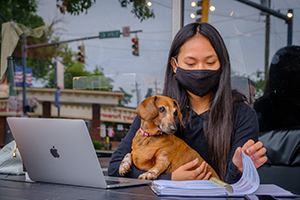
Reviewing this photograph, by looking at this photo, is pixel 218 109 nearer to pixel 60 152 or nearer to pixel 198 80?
pixel 198 80

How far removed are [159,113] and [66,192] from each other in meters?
0.52

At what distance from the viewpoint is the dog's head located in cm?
128

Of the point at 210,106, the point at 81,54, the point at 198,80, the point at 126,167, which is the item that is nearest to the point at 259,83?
the point at 210,106

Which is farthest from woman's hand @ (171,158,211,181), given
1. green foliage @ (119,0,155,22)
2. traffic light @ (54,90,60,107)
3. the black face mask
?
traffic light @ (54,90,60,107)

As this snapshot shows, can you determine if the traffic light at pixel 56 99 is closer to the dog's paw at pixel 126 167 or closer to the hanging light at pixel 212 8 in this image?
the hanging light at pixel 212 8

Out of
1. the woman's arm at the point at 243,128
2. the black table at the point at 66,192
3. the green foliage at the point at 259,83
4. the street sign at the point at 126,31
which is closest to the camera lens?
the black table at the point at 66,192

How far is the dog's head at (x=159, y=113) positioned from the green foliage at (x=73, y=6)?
3876 mm

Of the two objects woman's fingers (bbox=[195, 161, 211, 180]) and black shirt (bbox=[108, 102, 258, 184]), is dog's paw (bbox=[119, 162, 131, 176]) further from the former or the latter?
woman's fingers (bbox=[195, 161, 211, 180])

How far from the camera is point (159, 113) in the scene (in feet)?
4.30

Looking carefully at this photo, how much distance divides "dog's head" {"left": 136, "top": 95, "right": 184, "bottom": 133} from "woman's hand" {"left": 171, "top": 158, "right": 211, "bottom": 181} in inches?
6.4

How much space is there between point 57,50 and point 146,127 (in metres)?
4.51

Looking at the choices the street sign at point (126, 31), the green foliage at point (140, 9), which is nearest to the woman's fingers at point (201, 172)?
the green foliage at point (140, 9)

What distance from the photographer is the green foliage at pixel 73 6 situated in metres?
4.89

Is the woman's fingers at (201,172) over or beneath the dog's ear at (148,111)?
beneath
